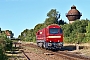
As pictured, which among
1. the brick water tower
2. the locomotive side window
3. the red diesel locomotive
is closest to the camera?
the red diesel locomotive

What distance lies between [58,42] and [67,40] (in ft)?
95.2

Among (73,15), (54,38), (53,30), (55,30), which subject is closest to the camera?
(54,38)

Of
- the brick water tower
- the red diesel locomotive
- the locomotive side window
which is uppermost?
the brick water tower

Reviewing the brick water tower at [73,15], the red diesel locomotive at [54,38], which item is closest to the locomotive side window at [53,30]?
the red diesel locomotive at [54,38]

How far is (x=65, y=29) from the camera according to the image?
80562 mm

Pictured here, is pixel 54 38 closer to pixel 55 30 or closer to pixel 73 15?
pixel 55 30

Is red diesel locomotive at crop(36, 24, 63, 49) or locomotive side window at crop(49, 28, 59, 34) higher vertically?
locomotive side window at crop(49, 28, 59, 34)

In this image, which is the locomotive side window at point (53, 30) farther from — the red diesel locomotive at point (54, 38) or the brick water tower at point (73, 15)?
the brick water tower at point (73, 15)

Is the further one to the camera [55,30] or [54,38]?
[55,30]

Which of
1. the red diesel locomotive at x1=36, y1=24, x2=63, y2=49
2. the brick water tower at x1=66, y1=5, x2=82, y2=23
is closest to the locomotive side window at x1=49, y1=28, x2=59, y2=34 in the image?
the red diesel locomotive at x1=36, y1=24, x2=63, y2=49

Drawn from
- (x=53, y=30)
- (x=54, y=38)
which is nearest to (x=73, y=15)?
(x=53, y=30)

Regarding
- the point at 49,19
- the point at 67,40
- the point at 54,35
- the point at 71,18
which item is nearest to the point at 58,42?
the point at 54,35

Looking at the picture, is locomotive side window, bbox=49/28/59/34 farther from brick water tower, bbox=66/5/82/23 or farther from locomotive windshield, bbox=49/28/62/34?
brick water tower, bbox=66/5/82/23

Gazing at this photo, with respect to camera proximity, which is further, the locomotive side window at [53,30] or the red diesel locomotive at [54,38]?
the locomotive side window at [53,30]
